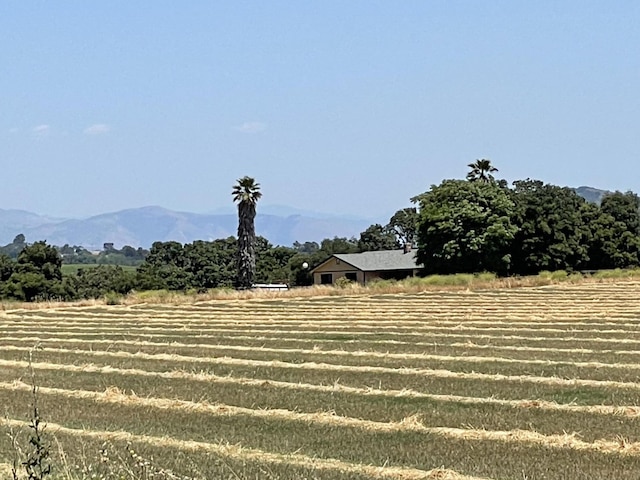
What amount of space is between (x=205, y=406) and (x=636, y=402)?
5546 millimetres

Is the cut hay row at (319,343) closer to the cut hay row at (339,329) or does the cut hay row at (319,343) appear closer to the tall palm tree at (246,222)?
the cut hay row at (339,329)

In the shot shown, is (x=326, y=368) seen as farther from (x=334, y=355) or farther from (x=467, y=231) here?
(x=467, y=231)

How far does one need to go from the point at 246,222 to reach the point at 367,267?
557 inches

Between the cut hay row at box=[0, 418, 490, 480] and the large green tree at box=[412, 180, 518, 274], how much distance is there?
57.7m

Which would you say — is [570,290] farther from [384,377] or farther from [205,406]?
[205,406]

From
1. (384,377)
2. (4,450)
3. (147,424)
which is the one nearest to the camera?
(4,450)

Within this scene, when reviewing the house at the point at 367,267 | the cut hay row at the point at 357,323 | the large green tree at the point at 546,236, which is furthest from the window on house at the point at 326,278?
the cut hay row at the point at 357,323

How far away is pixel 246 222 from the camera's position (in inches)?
2977

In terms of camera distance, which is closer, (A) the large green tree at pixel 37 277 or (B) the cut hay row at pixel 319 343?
(B) the cut hay row at pixel 319 343

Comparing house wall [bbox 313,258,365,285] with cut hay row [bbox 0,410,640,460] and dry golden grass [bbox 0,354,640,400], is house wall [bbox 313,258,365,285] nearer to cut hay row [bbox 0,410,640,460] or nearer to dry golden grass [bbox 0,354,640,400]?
dry golden grass [bbox 0,354,640,400]

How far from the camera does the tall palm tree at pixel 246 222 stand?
248 feet

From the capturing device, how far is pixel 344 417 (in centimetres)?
1102

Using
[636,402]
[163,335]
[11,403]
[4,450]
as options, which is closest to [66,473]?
[4,450]

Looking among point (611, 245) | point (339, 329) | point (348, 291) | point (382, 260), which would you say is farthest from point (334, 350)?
point (382, 260)
